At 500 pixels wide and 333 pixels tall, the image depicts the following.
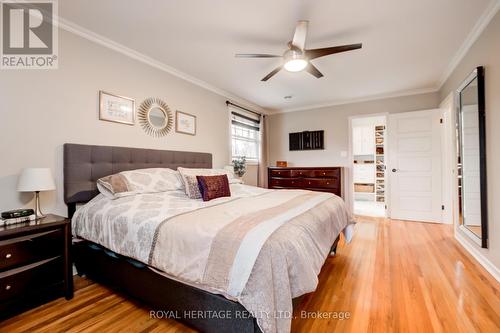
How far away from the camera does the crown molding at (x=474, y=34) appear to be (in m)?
2.01

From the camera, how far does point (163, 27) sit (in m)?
2.29

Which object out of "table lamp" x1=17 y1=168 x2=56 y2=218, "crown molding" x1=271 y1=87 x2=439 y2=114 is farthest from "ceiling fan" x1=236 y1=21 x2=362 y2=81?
"crown molding" x1=271 y1=87 x2=439 y2=114

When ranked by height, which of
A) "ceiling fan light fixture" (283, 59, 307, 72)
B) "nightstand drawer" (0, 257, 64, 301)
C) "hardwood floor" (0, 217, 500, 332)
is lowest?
"hardwood floor" (0, 217, 500, 332)

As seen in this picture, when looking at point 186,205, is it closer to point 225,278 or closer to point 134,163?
point 225,278

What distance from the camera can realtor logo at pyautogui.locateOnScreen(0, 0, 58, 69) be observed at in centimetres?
192

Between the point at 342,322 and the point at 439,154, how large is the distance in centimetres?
389

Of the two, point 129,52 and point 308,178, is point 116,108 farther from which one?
point 308,178

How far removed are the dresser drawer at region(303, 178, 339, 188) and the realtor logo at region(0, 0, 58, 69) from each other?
13.8 ft

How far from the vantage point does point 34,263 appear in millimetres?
1663

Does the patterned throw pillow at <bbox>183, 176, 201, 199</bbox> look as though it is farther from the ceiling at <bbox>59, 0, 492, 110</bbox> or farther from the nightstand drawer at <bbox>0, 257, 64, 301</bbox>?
the ceiling at <bbox>59, 0, 492, 110</bbox>

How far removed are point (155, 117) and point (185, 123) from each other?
51 centimetres

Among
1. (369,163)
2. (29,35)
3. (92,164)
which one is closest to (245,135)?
(92,164)

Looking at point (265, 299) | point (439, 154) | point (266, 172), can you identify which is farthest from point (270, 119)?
point (265, 299)

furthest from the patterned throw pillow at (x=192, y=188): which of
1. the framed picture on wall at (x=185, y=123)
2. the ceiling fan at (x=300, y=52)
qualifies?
the ceiling fan at (x=300, y=52)
